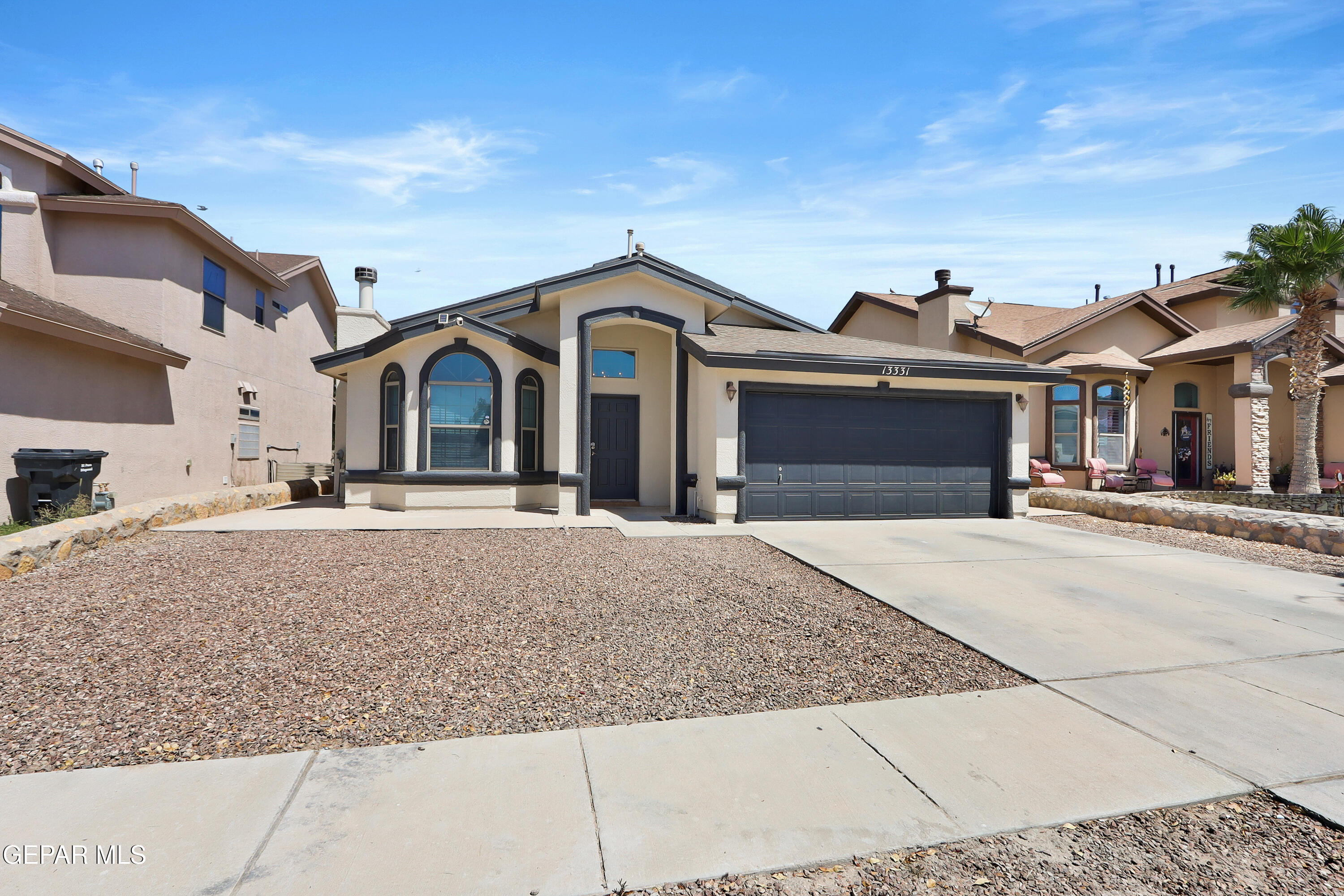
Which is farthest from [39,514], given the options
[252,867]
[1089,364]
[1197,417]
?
[1197,417]

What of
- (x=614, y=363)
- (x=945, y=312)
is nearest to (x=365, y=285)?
(x=614, y=363)

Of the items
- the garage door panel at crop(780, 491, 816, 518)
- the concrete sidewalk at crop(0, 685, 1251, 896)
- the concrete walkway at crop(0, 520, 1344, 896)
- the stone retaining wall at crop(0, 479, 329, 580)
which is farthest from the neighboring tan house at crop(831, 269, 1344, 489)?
the stone retaining wall at crop(0, 479, 329, 580)

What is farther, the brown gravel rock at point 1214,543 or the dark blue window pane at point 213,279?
the dark blue window pane at point 213,279

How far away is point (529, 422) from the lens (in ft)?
42.7

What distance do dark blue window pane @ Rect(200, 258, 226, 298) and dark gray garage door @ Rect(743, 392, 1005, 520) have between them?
Result: 39.3ft

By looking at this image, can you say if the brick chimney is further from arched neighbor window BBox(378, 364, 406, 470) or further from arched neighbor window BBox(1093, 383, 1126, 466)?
arched neighbor window BBox(378, 364, 406, 470)

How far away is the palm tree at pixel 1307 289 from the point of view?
15297mm

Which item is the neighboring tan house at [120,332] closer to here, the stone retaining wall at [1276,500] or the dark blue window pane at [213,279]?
the dark blue window pane at [213,279]

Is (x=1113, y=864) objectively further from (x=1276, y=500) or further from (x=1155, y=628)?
(x=1276, y=500)

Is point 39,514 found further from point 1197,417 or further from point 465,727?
point 1197,417

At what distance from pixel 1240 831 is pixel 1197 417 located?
65.6 ft

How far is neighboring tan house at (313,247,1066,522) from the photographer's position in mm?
11281

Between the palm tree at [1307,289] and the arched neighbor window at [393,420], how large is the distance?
1994 cm

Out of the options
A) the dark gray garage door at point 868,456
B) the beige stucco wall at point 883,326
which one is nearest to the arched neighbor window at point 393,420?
the dark gray garage door at point 868,456
